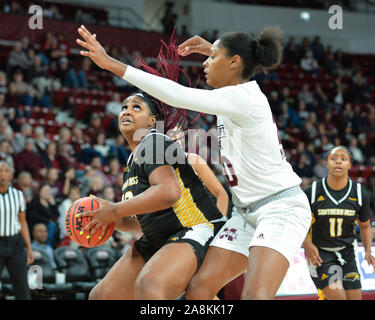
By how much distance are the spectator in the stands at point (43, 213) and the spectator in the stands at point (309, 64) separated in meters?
12.3

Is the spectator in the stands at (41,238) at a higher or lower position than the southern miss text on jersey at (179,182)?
lower

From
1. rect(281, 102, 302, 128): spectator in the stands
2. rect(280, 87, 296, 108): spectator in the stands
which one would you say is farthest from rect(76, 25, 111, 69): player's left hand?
rect(280, 87, 296, 108): spectator in the stands

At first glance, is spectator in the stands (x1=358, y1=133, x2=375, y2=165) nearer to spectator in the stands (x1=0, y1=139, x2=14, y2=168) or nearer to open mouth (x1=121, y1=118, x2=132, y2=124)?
spectator in the stands (x1=0, y1=139, x2=14, y2=168)

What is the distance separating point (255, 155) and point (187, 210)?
592 millimetres

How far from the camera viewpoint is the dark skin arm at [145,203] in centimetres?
321

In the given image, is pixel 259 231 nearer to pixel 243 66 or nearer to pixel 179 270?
pixel 179 270

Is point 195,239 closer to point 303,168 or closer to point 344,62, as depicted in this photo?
point 303,168

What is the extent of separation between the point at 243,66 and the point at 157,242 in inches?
48.5

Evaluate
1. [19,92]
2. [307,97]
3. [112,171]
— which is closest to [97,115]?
[19,92]

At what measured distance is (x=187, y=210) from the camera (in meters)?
3.58

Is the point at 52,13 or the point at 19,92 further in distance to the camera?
the point at 52,13

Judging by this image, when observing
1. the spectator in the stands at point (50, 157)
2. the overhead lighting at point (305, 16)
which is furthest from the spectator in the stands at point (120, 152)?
the overhead lighting at point (305, 16)

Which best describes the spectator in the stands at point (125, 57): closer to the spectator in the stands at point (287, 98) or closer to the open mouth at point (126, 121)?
the spectator in the stands at point (287, 98)

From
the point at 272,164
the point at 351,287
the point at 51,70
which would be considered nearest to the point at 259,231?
the point at 272,164
